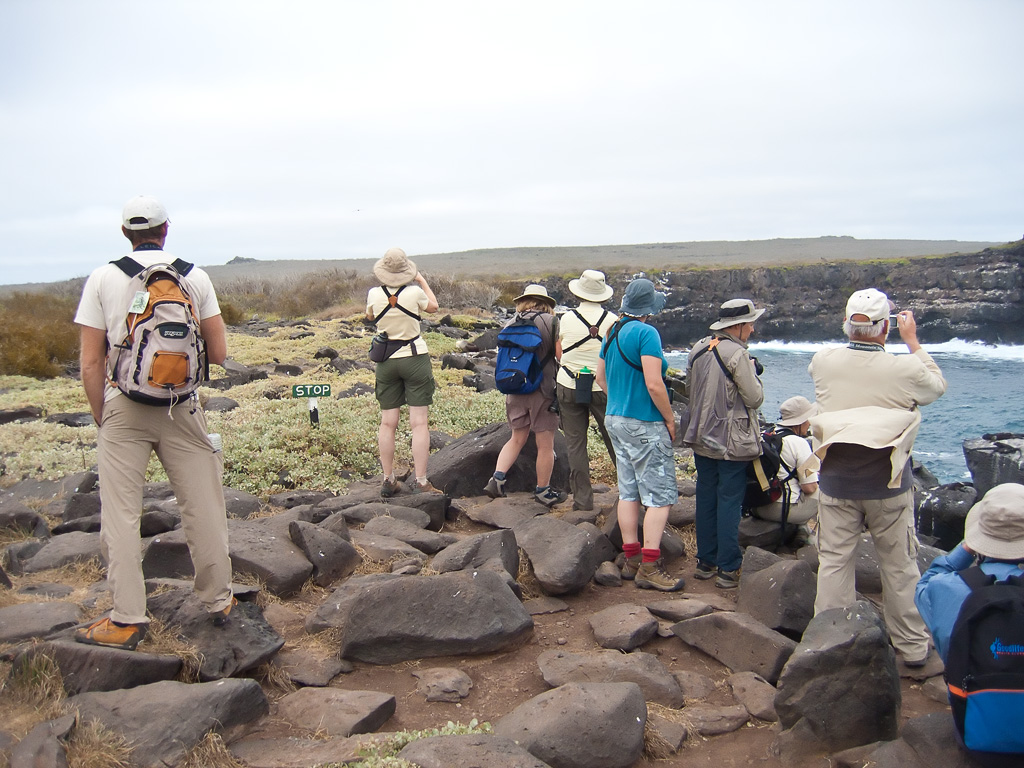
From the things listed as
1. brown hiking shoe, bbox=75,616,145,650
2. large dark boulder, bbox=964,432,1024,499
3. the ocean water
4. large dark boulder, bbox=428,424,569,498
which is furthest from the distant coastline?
brown hiking shoe, bbox=75,616,145,650

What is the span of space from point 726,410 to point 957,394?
1176 inches

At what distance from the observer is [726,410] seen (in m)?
5.72

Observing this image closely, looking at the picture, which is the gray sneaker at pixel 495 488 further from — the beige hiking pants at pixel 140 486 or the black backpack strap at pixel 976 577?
the black backpack strap at pixel 976 577

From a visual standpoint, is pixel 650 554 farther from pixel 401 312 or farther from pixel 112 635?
pixel 112 635

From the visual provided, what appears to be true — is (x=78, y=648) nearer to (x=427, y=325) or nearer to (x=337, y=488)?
(x=337, y=488)

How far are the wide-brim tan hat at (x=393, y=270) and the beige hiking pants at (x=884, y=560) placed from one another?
4.36m

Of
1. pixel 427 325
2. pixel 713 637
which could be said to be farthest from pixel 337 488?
pixel 427 325

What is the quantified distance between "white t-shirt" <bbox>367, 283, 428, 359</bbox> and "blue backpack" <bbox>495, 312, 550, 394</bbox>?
32.8 inches

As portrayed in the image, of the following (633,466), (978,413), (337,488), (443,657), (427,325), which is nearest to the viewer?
(443,657)

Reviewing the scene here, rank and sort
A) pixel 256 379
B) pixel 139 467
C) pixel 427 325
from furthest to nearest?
pixel 427 325 < pixel 256 379 < pixel 139 467

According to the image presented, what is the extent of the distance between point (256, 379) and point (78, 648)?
46.2ft

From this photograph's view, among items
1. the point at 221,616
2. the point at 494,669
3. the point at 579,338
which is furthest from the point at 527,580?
the point at 221,616

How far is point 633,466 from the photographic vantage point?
237 inches

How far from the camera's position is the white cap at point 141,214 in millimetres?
3986
